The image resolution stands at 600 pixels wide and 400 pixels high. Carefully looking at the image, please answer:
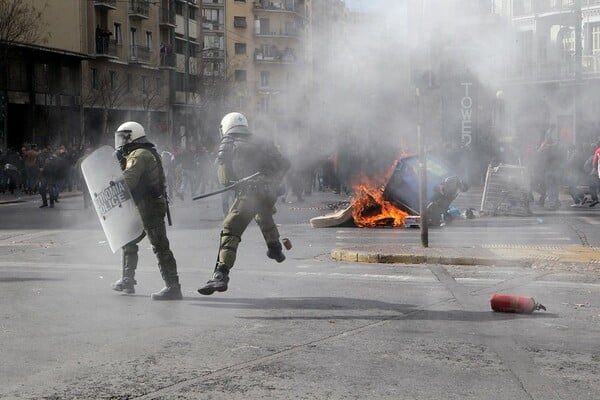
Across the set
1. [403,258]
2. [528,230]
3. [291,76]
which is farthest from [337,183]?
[403,258]

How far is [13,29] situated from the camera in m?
41.9

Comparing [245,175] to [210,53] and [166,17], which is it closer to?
[210,53]

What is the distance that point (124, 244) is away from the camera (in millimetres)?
11203

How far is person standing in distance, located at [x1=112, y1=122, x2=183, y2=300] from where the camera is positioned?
10.7 meters

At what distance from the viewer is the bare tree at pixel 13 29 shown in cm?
4172

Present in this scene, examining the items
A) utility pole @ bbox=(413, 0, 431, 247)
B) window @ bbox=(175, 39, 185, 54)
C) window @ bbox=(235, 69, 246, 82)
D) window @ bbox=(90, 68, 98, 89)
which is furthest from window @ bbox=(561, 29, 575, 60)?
window @ bbox=(175, 39, 185, 54)

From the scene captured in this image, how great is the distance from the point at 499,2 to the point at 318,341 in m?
8.32

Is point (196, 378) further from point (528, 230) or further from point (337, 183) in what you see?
point (337, 183)

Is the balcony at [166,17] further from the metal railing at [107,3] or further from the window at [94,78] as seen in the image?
the window at [94,78]

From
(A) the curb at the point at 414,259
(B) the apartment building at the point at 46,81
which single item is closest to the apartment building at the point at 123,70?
(B) the apartment building at the point at 46,81

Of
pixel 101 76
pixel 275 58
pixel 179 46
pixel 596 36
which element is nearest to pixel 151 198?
pixel 596 36

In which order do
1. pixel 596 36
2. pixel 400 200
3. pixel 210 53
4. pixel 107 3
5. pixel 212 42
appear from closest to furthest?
pixel 596 36, pixel 400 200, pixel 107 3, pixel 210 53, pixel 212 42

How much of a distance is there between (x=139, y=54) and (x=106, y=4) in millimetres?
4620

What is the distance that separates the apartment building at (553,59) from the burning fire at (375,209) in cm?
368
